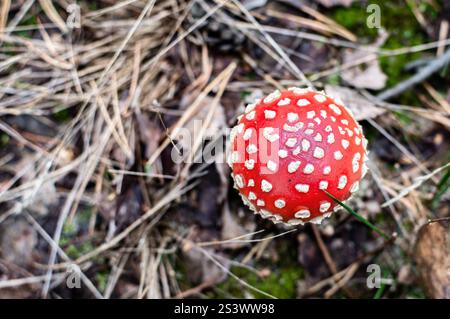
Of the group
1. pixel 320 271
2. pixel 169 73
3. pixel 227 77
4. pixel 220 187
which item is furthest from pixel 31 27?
pixel 320 271

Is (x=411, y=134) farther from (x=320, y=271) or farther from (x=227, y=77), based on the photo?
(x=227, y=77)

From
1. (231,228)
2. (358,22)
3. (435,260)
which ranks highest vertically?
(358,22)

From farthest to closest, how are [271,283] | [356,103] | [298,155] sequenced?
1. [356,103]
2. [271,283]
3. [298,155]

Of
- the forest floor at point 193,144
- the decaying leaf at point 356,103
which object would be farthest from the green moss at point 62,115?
the decaying leaf at point 356,103

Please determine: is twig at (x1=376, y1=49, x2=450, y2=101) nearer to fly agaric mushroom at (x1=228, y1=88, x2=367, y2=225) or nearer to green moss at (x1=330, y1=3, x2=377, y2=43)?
green moss at (x1=330, y1=3, x2=377, y2=43)

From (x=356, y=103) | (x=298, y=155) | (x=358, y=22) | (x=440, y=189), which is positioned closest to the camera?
(x=298, y=155)

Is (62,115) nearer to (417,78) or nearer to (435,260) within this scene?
(417,78)

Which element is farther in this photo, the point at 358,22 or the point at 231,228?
the point at 358,22

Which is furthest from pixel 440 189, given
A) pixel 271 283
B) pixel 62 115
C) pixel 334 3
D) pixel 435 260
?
pixel 62 115
